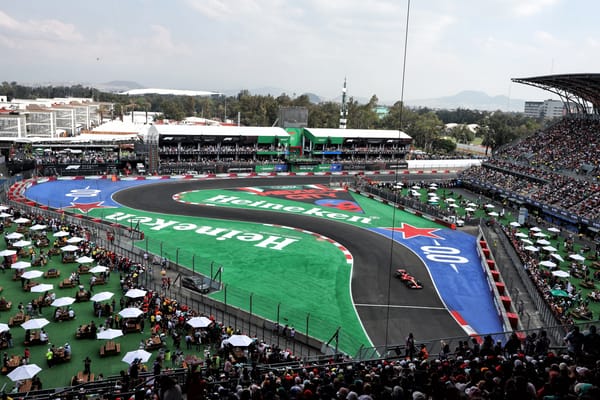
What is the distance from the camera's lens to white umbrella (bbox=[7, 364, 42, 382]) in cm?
1689

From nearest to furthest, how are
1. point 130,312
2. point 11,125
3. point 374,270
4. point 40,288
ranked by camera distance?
1. point 130,312
2. point 40,288
3. point 374,270
4. point 11,125

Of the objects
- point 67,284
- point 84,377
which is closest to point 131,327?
point 84,377

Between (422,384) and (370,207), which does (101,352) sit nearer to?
(422,384)

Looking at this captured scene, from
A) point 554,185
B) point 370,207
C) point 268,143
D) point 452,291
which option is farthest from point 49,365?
point 268,143

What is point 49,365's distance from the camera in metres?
19.8

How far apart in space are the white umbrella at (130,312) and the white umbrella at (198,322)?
8.80ft

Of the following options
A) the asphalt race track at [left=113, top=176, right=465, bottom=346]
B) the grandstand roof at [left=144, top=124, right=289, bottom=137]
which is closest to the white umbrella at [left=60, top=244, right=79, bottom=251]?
the asphalt race track at [left=113, top=176, right=465, bottom=346]

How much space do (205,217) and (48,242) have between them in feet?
50.3

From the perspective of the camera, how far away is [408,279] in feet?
104

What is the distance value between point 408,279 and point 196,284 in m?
14.1

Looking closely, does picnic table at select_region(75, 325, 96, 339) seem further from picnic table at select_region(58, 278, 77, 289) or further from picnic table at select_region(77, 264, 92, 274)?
picnic table at select_region(77, 264, 92, 274)

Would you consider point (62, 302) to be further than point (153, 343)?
Yes

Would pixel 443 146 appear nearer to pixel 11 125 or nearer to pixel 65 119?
pixel 11 125

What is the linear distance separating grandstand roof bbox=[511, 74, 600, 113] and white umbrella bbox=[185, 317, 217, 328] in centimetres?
5645
